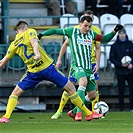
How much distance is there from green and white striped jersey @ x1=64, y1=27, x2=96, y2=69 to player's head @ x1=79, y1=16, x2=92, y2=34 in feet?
0.43

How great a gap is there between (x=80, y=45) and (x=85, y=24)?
1.64 feet

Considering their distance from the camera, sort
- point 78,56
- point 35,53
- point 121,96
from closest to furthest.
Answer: point 35,53
point 78,56
point 121,96

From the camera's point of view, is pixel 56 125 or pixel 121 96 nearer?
pixel 56 125

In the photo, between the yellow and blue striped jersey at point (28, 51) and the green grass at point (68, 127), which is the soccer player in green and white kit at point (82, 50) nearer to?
the green grass at point (68, 127)

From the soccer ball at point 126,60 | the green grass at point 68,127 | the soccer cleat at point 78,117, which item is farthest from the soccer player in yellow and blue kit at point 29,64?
the soccer ball at point 126,60

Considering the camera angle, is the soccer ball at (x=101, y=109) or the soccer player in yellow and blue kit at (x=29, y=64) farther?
the soccer ball at (x=101, y=109)

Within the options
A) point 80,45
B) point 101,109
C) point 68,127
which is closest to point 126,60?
point 101,109

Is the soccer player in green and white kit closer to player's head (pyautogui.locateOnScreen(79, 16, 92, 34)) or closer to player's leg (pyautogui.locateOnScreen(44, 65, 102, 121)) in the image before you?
player's head (pyautogui.locateOnScreen(79, 16, 92, 34))

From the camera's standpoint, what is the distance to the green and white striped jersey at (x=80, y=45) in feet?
50.1

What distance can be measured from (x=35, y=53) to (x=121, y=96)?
6648 mm

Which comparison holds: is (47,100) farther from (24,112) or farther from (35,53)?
(35,53)

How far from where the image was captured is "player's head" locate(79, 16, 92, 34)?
15.0 meters

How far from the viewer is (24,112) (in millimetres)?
20125

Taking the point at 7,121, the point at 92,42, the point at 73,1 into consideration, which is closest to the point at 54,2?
the point at 73,1
